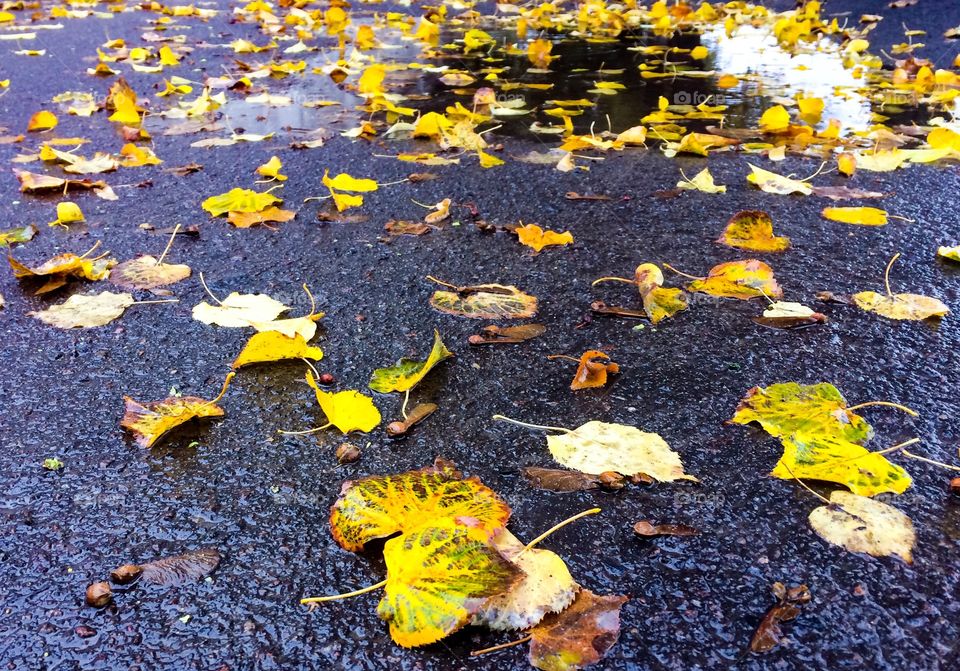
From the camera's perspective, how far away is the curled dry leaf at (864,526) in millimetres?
985

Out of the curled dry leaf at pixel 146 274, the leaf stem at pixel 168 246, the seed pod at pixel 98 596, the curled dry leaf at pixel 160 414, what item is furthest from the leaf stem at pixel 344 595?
the leaf stem at pixel 168 246

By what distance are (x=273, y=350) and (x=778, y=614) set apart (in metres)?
1.03

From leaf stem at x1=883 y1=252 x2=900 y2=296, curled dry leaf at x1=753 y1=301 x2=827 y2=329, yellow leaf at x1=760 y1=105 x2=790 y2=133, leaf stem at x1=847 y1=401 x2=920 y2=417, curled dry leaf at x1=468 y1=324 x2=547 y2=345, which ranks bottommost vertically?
curled dry leaf at x1=468 y1=324 x2=547 y2=345

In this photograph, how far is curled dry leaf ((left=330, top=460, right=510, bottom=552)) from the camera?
100 cm

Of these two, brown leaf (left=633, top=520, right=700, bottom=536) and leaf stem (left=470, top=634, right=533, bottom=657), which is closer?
leaf stem (left=470, top=634, right=533, bottom=657)

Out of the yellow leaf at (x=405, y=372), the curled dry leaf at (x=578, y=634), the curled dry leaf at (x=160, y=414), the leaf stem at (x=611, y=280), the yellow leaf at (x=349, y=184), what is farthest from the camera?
the yellow leaf at (x=349, y=184)

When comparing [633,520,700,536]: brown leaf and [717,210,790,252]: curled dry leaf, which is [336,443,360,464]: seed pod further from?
[717,210,790,252]: curled dry leaf

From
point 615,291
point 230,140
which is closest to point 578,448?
point 615,291

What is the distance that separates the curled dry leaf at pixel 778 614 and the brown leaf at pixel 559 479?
309mm

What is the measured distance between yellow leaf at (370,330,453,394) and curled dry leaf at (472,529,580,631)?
0.44 m

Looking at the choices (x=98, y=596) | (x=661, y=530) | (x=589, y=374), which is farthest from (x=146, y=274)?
(x=661, y=530)

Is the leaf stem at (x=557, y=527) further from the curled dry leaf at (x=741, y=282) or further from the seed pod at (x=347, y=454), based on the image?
the curled dry leaf at (x=741, y=282)

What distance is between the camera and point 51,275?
5.71 ft

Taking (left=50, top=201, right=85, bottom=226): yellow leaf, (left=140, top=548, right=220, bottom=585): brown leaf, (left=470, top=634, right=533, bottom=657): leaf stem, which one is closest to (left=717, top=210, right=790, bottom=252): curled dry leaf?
(left=470, top=634, right=533, bottom=657): leaf stem
